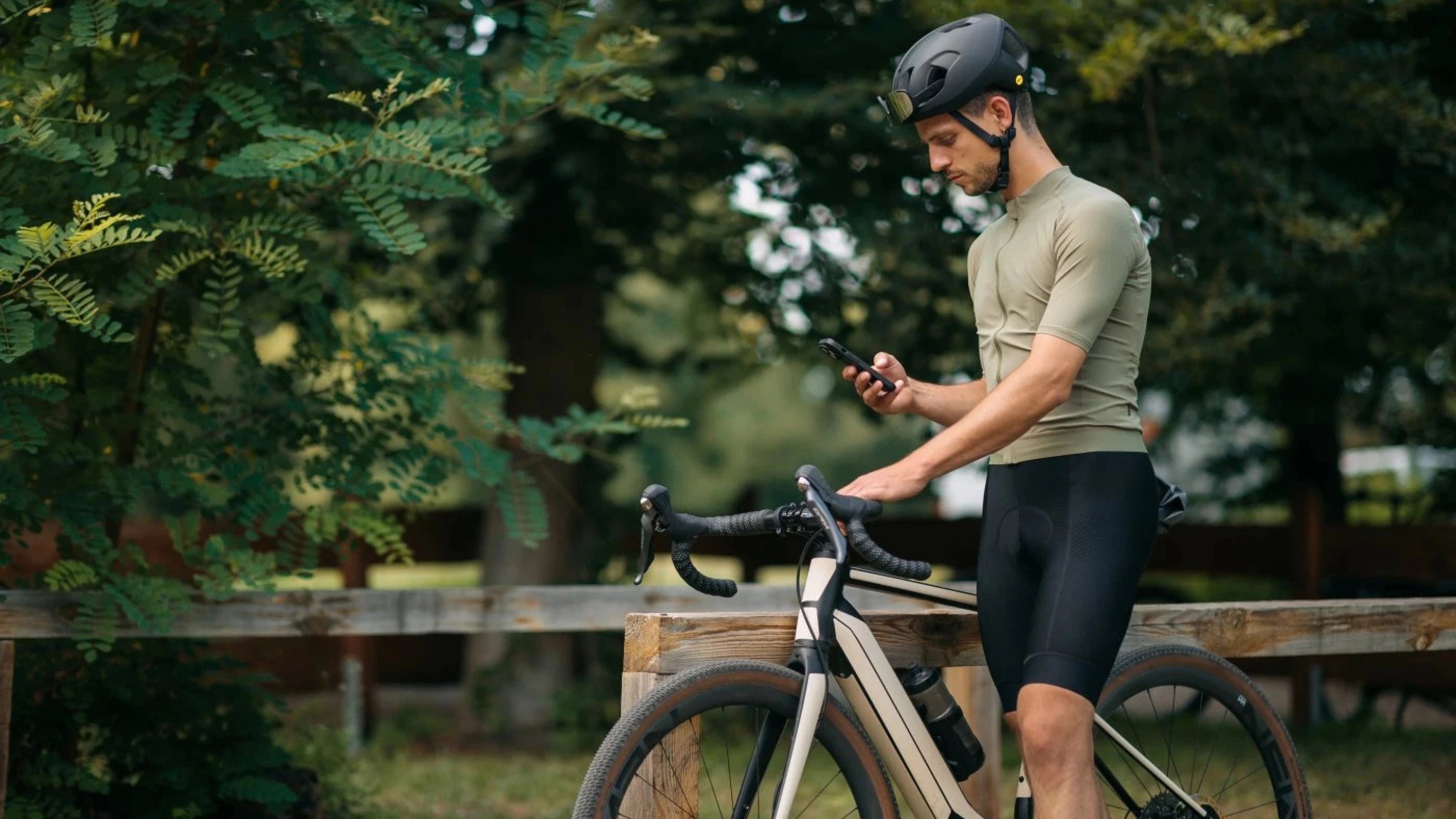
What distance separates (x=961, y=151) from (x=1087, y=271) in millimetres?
381

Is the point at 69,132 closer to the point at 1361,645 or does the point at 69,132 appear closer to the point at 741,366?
the point at 1361,645

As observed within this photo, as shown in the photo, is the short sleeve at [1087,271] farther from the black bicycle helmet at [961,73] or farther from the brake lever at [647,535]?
the brake lever at [647,535]

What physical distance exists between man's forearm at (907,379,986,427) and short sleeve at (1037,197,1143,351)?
0.40 meters

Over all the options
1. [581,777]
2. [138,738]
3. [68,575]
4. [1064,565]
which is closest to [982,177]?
[1064,565]

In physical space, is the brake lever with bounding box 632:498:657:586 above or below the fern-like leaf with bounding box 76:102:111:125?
below

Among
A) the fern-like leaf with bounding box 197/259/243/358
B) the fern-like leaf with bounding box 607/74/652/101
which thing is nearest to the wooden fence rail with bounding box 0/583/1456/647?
the fern-like leaf with bounding box 197/259/243/358

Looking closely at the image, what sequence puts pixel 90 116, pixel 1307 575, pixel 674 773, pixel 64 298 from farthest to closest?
pixel 1307 575 < pixel 90 116 < pixel 64 298 < pixel 674 773

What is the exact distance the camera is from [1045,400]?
2.96 meters

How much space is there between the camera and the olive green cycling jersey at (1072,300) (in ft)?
9.82

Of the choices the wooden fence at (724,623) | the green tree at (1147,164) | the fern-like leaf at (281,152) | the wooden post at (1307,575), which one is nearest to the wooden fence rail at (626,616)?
the wooden fence at (724,623)

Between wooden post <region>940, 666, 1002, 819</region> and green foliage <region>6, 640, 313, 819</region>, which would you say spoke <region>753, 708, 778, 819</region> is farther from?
green foliage <region>6, 640, 313, 819</region>

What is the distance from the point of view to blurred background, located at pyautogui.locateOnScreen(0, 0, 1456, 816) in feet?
15.1

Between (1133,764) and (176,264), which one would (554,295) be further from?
(1133,764)

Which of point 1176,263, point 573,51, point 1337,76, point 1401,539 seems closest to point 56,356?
point 573,51
